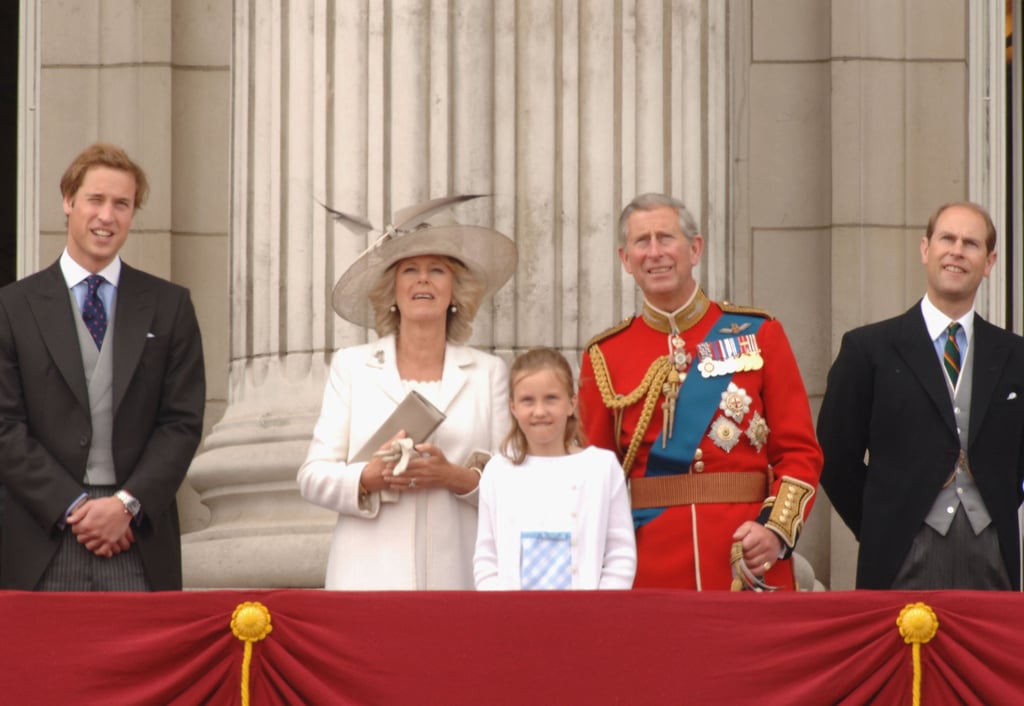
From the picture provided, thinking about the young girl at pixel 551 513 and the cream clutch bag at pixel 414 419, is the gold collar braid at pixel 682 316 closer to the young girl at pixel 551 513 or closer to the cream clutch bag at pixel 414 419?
the young girl at pixel 551 513

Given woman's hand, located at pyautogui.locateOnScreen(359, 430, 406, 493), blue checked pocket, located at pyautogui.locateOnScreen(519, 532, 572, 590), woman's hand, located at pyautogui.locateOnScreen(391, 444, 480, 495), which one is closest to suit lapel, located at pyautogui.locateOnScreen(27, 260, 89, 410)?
woman's hand, located at pyautogui.locateOnScreen(359, 430, 406, 493)

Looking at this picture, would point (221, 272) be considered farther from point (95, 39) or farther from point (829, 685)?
point (829, 685)

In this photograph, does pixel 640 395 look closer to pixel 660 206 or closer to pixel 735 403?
pixel 735 403

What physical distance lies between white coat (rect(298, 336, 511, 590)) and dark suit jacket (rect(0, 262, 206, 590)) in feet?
1.19

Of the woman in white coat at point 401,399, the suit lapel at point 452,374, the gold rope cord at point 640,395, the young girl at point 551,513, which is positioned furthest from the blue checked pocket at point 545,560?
the suit lapel at point 452,374

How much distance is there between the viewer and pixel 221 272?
9469 mm

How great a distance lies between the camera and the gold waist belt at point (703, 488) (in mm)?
5828

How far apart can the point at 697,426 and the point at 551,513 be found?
0.56 metres

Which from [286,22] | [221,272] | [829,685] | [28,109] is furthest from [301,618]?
[28,109]

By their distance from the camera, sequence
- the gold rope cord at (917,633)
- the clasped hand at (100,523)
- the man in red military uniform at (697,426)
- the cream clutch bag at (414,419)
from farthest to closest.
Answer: the man in red military uniform at (697,426) < the cream clutch bag at (414,419) < the clasped hand at (100,523) < the gold rope cord at (917,633)

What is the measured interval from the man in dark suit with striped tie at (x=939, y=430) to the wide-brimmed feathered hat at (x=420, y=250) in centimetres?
99

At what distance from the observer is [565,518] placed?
18.1 ft

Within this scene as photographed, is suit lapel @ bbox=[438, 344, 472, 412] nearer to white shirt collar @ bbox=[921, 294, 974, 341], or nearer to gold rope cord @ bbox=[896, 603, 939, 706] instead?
white shirt collar @ bbox=[921, 294, 974, 341]

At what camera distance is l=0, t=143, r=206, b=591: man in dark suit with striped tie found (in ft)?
18.4
